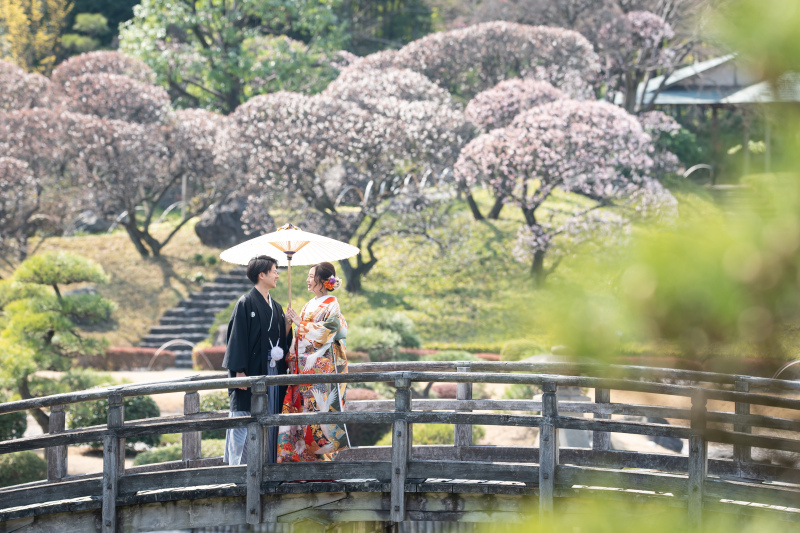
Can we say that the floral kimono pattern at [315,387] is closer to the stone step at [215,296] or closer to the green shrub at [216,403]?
the green shrub at [216,403]

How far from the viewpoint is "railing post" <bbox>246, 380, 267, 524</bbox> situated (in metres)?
6.32

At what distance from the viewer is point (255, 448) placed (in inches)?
250

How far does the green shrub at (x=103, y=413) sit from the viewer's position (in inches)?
529

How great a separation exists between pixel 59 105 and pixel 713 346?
31.1m

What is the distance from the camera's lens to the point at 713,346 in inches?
58.9

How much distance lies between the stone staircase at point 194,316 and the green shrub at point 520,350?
882 cm

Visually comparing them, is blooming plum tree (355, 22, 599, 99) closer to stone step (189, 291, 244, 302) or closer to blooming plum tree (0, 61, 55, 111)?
stone step (189, 291, 244, 302)

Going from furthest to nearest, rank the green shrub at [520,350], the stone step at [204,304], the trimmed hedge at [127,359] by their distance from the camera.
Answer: the stone step at [204,304], the trimmed hedge at [127,359], the green shrub at [520,350]

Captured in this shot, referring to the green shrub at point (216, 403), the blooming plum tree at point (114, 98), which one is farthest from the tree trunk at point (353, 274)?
the blooming plum tree at point (114, 98)

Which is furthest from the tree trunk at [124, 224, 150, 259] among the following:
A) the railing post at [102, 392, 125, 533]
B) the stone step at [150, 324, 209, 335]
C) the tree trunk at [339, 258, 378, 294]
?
the railing post at [102, 392, 125, 533]

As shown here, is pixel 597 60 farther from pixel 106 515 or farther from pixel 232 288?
pixel 106 515

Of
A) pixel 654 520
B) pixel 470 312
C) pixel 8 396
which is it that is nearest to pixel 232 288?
pixel 470 312

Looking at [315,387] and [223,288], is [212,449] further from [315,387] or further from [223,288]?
[223,288]

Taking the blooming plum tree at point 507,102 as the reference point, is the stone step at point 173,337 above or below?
below
